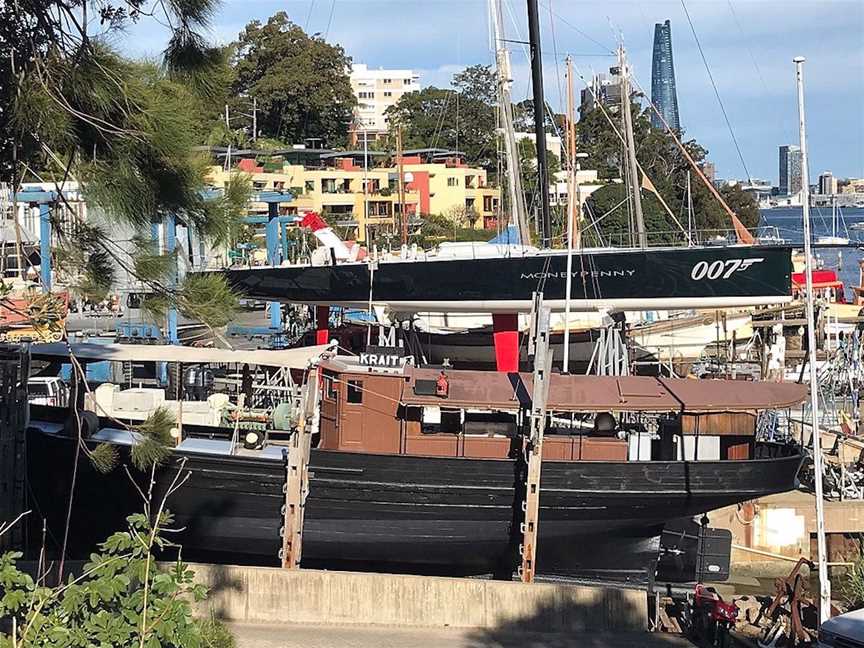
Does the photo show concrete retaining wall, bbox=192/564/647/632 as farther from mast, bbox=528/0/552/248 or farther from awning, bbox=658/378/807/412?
mast, bbox=528/0/552/248

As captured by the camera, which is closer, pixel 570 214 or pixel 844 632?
pixel 844 632

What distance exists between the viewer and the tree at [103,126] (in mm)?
9117

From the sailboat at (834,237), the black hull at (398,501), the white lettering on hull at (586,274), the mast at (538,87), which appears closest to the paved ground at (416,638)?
the black hull at (398,501)

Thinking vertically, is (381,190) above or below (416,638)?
above

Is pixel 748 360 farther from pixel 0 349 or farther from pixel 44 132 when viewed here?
pixel 44 132

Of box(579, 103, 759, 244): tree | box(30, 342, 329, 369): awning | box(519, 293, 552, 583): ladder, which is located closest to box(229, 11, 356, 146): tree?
box(579, 103, 759, 244): tree

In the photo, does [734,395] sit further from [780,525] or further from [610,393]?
[780,525]

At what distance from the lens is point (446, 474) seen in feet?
54.9

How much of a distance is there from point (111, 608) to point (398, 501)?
384 inches

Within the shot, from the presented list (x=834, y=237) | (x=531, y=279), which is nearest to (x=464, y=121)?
(x=834, y=237)

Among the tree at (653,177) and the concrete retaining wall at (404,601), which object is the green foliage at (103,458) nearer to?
the concrete retaining wall at (404,601)

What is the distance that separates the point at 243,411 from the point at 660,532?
6.72m

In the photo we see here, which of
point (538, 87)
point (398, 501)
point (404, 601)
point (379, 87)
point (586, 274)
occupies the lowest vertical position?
point (404, 601)

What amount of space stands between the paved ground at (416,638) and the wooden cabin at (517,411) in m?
4.08
